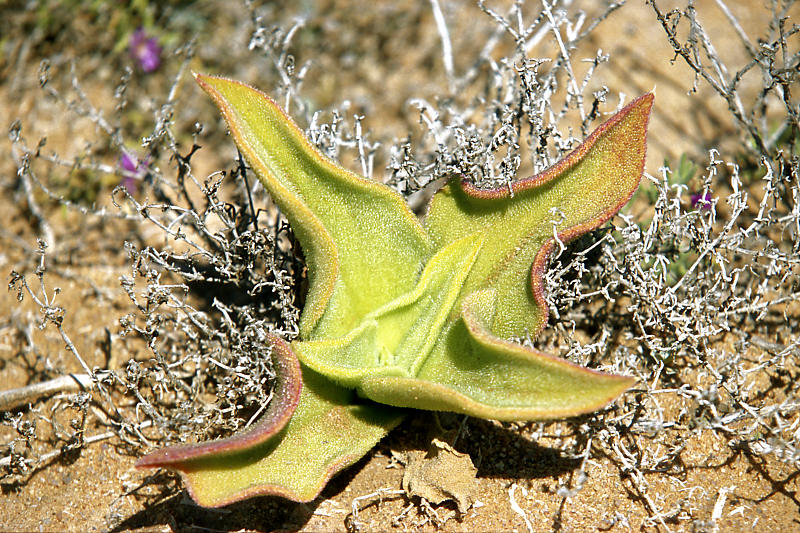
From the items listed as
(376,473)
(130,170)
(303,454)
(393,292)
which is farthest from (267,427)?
(130,170)

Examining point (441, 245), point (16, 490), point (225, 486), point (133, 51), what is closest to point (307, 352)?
point (225, 486)

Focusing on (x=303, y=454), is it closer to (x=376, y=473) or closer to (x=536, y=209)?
(x=376, y=473)

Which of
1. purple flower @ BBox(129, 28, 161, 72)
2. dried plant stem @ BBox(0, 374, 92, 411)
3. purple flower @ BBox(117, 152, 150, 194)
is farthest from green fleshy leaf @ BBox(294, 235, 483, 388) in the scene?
purple flower @ BBox(129, 28, 161, 72)

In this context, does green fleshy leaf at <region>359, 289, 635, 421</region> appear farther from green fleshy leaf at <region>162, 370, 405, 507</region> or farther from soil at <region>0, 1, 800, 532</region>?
soil at <region>0, 1, 800, 532</region>

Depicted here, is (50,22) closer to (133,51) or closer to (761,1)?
(133,51)

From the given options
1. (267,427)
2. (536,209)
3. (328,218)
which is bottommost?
(267,427)

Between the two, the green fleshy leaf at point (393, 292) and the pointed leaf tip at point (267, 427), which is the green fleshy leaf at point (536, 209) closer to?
the green fleshy leaf at point (393, 292)

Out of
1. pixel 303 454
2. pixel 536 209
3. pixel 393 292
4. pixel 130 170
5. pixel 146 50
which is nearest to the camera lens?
pixel 303 454
